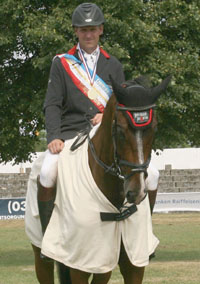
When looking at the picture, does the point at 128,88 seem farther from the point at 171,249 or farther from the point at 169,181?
the point at 169,181

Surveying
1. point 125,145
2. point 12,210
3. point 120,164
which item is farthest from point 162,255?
point 12,210

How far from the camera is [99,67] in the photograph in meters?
8.09

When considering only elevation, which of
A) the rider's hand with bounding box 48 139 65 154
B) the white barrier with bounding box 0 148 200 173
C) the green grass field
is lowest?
the white barrier with bounding box 0 148 200 173

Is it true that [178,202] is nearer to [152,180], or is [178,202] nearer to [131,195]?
[152,180]

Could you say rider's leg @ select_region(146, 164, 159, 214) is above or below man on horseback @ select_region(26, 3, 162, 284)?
below

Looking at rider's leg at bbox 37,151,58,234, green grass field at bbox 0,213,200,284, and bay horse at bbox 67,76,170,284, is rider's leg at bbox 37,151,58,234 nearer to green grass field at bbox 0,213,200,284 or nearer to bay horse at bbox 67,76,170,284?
bay horse at bbox 67,76,170,284

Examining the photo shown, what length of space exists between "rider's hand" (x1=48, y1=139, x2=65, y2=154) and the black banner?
28.1 metres

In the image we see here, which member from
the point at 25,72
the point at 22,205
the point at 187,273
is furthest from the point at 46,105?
the point at 22,205

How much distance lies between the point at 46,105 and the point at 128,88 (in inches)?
60.6

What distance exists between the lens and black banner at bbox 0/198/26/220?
1409 inches

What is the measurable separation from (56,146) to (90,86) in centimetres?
72

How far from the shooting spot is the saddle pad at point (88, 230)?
7.19 meters

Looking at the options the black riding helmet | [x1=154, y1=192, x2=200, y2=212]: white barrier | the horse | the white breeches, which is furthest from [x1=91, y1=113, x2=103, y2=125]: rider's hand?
[x1=154, y1=192, x2=200, y2=212]: white barrier

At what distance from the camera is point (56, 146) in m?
7.67
